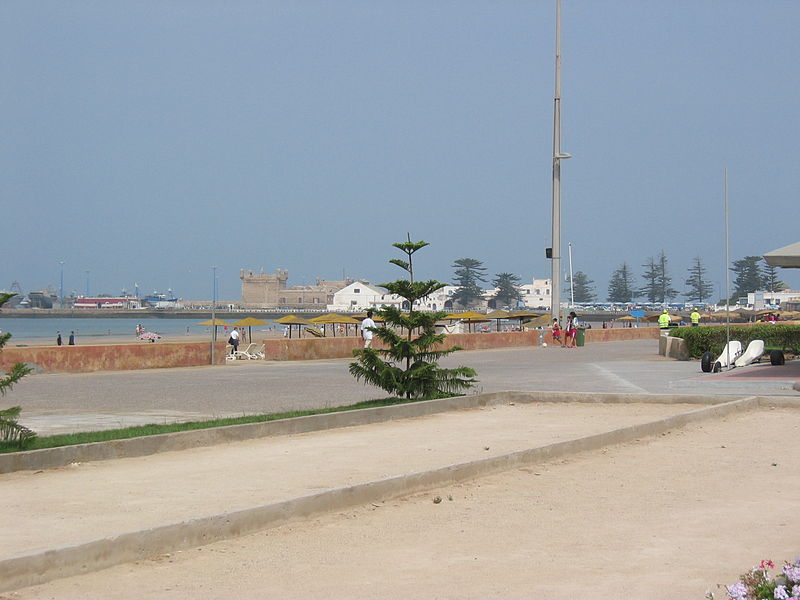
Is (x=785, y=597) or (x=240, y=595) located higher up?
(x=785, y=597)

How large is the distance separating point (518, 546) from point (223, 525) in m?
1.94

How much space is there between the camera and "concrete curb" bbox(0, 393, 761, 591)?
231 inches

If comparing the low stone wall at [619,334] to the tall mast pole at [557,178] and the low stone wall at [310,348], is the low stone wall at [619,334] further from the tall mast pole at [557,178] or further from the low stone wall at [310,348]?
the low stone wall at [310,348]

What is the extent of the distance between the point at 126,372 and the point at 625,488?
19.1 meters

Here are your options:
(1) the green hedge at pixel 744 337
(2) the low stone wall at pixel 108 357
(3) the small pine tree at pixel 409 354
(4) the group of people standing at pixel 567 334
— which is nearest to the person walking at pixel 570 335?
(4) the group of people standing at pixel 567 334

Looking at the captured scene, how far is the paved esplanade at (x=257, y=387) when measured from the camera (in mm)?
15672

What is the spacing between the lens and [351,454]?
35.9ft

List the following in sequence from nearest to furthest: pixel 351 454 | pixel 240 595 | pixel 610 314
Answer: pixel 240 595 < pixel 351 454 < pixel 610 314

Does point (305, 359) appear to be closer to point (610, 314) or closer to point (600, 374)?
point (600, 374)

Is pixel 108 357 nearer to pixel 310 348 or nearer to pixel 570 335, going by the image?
pixel 310 348

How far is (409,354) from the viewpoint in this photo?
15.8 metres

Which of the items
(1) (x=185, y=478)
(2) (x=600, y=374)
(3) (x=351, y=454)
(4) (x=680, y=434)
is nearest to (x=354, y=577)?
(1) (x=185, y=478)

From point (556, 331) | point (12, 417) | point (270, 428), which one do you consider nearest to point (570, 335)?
point (556, 331)

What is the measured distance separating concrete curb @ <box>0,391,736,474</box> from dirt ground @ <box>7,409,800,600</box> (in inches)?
143
